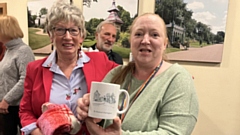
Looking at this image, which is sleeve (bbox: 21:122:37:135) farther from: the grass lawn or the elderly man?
the grass lawn

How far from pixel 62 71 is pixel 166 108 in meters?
0.59

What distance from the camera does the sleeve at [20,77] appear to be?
1.70 meters

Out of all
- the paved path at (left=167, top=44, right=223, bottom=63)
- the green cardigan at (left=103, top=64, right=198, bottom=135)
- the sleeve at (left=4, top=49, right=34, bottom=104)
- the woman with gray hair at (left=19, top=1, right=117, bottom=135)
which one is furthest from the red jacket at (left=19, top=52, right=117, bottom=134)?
the paved path at (left=167, top=44, right=223, bottom=63)

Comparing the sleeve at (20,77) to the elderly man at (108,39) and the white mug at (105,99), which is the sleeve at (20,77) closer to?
the elderly man at (108,39)

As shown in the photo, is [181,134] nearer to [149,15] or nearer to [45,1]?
[149,15]

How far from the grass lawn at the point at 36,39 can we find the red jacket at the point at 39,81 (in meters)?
1.86

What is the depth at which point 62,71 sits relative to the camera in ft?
3.61

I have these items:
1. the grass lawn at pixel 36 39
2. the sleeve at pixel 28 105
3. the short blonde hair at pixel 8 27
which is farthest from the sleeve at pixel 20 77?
the grass lawn at pixel 36 39

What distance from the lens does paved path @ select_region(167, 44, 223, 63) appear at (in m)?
1.92

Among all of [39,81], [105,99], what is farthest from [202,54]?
[105,99]

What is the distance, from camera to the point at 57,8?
1001 mm

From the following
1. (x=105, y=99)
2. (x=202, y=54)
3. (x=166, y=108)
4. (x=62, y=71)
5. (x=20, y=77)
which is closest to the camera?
(x=105, y=99)

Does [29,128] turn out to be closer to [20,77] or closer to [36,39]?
[20,77]

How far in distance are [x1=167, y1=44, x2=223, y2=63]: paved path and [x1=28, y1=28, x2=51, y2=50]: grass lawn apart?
1.71m
